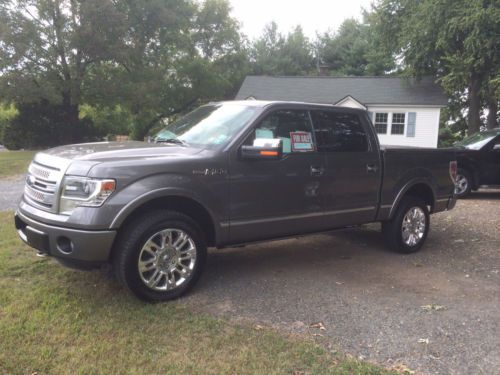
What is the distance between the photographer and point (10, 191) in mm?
10750

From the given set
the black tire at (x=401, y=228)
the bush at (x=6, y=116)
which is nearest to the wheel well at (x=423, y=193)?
the black tire at (x=401, y=228)

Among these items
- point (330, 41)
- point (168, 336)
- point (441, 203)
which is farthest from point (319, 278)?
point (330, 41)

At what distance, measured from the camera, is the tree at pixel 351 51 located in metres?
40.6

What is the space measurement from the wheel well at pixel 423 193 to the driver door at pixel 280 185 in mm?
1840

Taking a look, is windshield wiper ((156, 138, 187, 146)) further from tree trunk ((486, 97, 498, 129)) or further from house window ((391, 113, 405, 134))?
tree trunk ((486, 97, 498, 129))

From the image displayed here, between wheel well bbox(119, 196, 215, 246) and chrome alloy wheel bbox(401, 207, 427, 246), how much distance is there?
9.67 ft

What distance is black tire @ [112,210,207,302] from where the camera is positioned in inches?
155

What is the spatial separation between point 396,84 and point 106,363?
2990 cm

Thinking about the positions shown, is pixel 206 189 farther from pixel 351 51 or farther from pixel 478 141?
pixel 351 51

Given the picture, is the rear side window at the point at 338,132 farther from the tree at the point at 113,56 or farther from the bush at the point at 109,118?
the bush at the point at 109,118

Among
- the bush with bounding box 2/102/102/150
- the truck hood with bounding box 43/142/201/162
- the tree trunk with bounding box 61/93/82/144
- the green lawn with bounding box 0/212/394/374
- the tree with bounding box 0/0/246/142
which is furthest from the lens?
the tree trunk with bounding box 61/93/82/144

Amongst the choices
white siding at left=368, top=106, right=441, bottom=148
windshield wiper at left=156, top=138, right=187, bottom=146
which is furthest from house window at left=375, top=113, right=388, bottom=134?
windshield wiper at left=156, top=138, right=187, bottom=146

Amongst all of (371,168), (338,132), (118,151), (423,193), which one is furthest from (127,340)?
(423,193)

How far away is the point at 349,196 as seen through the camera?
5461 mm
